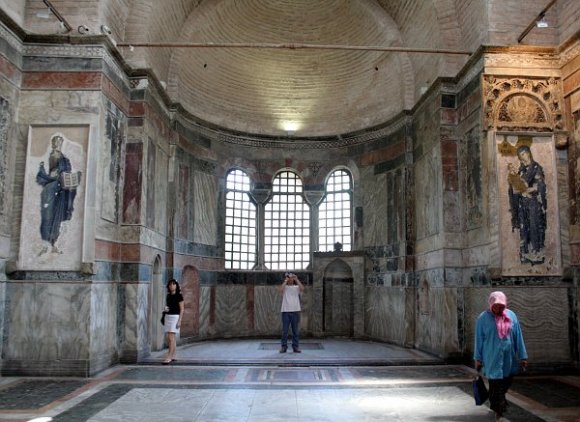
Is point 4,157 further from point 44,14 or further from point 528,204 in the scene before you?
point 528,204

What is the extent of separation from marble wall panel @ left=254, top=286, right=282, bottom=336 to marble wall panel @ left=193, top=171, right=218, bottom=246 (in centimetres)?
226

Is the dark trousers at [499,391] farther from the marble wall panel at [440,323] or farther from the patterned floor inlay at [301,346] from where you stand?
the patterned floor inlay at [301,346]

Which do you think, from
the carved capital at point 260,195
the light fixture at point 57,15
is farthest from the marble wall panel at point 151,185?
the carved capital at point 260,195

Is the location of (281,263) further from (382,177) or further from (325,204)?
(382,177)

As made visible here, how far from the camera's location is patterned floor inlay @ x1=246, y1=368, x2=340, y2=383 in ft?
33.9

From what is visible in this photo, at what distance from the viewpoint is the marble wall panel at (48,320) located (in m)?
10.5

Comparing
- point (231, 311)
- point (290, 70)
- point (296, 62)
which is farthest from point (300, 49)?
point (231, 311)

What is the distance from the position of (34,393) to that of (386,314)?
33.1 feet

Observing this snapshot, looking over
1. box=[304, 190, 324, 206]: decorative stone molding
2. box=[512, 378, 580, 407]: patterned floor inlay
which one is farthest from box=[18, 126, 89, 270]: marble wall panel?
box=[304, 190, 324, 206]: decorative stone molding

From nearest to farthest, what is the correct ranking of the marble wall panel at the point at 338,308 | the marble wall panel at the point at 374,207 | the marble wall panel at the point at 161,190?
1. the marble wall panel at the point at 161,190
2. the marble wall panel at the point at 374,207
3. the marble wall panel at the point at 338,308

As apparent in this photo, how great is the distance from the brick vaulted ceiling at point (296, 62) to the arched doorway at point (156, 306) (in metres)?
4.82

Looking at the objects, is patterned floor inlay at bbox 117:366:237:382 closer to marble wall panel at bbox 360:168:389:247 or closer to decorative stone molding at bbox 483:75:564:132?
decorative stone molding at bbox 483:75:564:132

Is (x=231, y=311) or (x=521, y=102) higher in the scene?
(x=521, y=102)

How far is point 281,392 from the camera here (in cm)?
916
